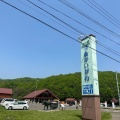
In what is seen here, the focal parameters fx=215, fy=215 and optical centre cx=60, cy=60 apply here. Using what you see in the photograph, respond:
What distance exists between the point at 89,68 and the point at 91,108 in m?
4.20

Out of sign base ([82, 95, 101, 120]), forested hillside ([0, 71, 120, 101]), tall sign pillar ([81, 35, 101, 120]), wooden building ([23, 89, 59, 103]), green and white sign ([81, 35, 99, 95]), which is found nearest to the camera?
sign base ([82, 95, 101, 120])

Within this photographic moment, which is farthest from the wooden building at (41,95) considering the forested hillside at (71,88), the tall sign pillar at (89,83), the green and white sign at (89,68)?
the tall sign pillar at (89,83)

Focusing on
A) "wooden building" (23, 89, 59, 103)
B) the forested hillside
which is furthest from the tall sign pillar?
the forested hillside

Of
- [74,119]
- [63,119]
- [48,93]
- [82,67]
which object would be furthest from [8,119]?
[48,93]

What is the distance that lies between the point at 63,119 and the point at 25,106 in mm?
18592

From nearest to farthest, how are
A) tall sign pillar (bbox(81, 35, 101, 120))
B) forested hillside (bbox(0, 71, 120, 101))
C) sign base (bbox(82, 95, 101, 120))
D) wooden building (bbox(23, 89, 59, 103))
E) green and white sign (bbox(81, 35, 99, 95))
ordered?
sign base (bbox(82, 95, 101, 120))
tall sign pillar (bbox(81, 35, 101, 120))
green and white sign (bbox(81, 35, 99, 95))
wooden building (bbox(23, 89, 59, 103))
forested hillside (bbox(0, 71, 120, 101))

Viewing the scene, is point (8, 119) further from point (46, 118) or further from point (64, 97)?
point (64, 97)

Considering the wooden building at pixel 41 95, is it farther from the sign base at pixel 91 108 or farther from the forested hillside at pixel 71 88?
the sign base at pixel 91 108

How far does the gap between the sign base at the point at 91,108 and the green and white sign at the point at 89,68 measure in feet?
1.77

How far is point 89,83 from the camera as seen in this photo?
22.7m

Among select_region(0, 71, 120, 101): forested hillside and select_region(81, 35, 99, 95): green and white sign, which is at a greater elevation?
select_region(0, 71, 120, 101): forested hillside

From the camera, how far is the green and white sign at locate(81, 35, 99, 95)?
2227 cm

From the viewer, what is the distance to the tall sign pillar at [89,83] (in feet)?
70.4

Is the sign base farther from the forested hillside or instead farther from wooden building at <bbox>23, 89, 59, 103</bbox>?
the forested hillside
